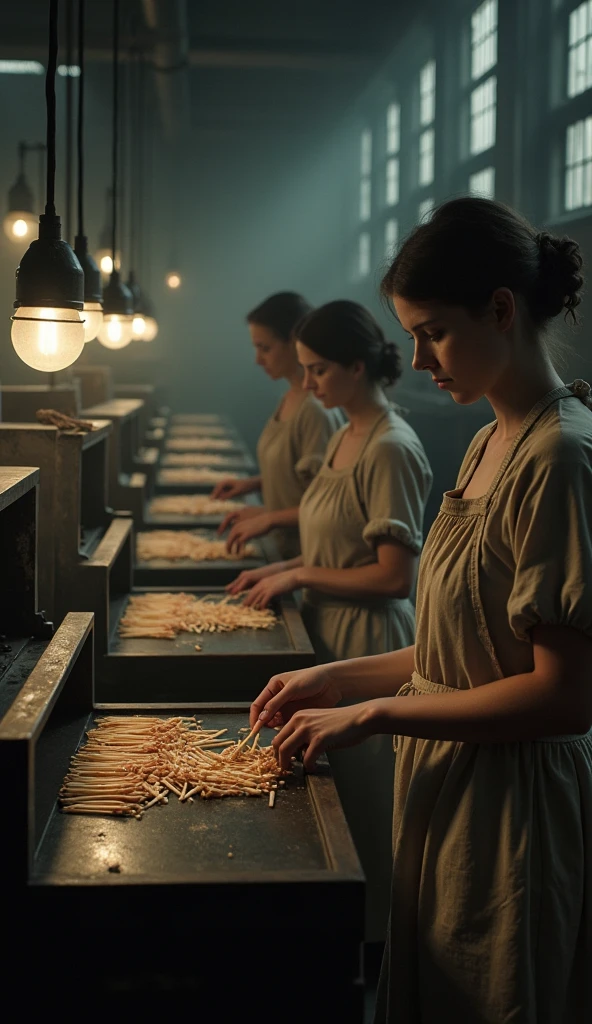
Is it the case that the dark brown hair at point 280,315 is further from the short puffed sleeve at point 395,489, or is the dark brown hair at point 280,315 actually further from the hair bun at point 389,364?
the short puffed sleeve at point 395,489

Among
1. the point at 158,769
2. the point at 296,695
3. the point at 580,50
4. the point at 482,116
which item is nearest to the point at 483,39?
the point at 482,116

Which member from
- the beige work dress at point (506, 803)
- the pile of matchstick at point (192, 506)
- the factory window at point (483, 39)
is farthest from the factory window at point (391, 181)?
the beige work dress at point (506, 803)

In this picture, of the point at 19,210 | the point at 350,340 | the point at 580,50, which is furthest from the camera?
the point at 19,210

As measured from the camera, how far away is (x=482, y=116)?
730 centimetres

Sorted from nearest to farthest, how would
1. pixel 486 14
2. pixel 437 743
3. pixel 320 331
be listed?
pixel 437 743
pixel 320 331
pixel 486 14

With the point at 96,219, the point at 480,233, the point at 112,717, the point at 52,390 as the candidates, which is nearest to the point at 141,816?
the point at 112,717

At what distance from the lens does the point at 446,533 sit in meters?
1.71

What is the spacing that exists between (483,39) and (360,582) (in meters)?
5.68

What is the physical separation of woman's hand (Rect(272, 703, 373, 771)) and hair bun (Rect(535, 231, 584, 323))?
703mm

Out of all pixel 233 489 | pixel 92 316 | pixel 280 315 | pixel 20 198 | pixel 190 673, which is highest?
pixel 20 198

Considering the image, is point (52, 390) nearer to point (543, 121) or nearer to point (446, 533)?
point (446, 533)

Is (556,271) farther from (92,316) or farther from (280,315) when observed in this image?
(280,315)

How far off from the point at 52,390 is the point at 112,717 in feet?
6.42

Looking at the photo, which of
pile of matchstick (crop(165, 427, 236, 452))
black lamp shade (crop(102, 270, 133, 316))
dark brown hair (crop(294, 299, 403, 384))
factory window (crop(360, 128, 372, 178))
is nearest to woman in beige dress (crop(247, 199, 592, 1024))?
dark brown hair (crop(294, 299, 403, 384))
